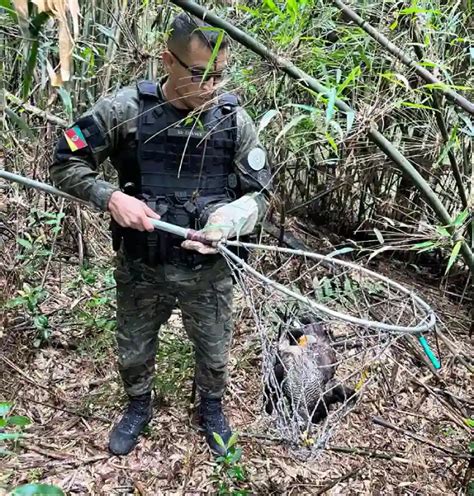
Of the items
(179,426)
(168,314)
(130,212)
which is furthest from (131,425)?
(130,212)

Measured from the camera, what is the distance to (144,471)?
2.08m

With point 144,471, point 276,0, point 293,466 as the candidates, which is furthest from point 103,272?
point 276,0

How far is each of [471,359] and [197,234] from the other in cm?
154

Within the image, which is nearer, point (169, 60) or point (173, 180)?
point (169, 60)

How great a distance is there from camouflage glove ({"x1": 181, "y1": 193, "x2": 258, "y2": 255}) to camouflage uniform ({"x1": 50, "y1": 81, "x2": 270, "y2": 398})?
0.27 ft

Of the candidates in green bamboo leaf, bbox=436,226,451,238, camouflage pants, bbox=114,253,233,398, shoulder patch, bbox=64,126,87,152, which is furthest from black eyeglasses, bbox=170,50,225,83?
green bamboo leaf, bbox=436,226,451,238

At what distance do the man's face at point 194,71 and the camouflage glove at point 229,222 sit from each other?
1.09 feet

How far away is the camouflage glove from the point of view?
1641mm

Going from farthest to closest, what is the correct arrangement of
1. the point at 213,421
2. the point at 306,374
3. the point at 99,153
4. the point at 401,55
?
the point at 213,421 < the point at 306,374 < the point at 99,153 < the point at 401,55

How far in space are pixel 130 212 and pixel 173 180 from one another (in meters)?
0.23

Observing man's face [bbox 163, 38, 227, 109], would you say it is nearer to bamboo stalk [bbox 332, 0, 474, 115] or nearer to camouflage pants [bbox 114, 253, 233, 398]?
bamboo stalk [bbox 332, 0, 474, 115]

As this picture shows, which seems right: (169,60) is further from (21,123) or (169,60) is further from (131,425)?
(131,425)

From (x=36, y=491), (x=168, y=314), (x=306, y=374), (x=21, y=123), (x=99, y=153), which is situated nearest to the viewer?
(x=36, y=491)

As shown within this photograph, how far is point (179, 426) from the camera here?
230cm
